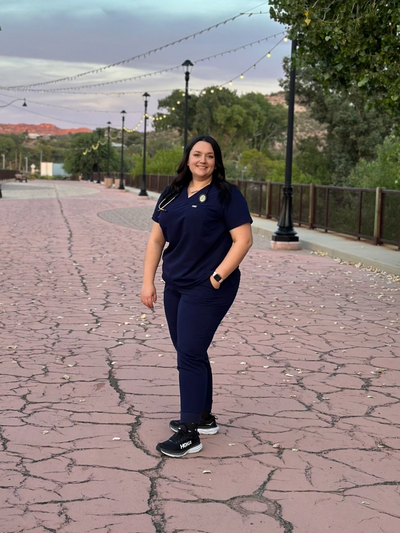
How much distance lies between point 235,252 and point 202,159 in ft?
1.84

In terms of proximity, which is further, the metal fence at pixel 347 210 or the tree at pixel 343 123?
the tree at pixel 343 123

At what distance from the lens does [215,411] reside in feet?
17.9

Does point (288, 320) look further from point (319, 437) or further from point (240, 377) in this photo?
point (319, 437)

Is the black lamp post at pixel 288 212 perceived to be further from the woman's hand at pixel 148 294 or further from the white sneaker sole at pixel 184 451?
the white sneaker sole at pixel 184 451

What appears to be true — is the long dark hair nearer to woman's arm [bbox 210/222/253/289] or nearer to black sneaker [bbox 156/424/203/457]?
woman's arm [bbox 210/222/253/289]

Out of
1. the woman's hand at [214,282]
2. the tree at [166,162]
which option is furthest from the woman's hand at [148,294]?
the tree at [166,162]

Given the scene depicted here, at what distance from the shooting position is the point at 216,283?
14.6 ft

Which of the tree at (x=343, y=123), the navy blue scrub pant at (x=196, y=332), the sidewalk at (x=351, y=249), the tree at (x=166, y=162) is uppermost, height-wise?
the tree at (x=343, y=123)

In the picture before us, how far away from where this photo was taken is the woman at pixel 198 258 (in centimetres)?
451

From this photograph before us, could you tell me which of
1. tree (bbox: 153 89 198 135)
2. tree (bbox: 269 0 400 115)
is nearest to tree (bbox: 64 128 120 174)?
tree (bbox: 153 89 198 135)

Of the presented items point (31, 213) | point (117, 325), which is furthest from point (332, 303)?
point (31, 213)

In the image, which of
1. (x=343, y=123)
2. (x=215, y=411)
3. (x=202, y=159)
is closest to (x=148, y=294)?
(x=202, y=159)

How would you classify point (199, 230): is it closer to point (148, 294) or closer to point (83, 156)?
point (148, 294)

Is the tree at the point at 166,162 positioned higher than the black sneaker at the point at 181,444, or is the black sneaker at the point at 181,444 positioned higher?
the tree at the point at 166,162
